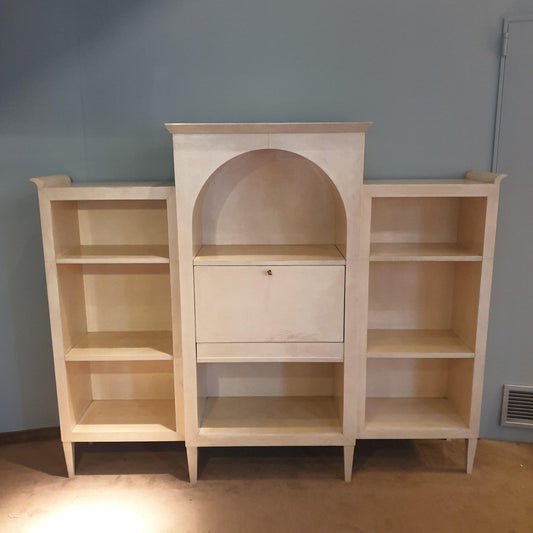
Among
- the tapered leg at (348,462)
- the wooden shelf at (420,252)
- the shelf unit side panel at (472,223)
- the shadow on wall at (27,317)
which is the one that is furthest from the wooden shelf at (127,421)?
the shelf unit side panel at (472,223)

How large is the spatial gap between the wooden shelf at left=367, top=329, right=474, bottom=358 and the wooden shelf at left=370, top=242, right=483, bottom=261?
45 centimetres

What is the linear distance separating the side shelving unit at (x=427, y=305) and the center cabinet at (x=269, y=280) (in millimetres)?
168

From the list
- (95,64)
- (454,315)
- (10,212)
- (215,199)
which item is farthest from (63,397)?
(454,315)

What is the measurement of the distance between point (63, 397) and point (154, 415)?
1.49ft

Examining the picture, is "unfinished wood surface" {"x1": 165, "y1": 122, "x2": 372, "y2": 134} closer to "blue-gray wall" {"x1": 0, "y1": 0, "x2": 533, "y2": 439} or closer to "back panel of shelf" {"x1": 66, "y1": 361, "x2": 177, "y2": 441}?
"blue-gray wall" {"x1": 0, "y1": 0, "x2": 533, "y2": 439}

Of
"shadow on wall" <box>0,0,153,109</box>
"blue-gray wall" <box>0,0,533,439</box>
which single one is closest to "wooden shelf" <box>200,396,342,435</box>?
"blue-gray wall" <box>0,0,533,439</box>

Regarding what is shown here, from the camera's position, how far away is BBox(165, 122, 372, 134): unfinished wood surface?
207 cm

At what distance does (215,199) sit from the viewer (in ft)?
8.34

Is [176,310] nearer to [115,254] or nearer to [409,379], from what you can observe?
[115,254]

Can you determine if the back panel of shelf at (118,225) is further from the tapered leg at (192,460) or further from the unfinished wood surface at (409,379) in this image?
the unfinished wood surface at (409,379)

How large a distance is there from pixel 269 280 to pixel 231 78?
1.04 metres

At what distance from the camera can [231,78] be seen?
8.20ft

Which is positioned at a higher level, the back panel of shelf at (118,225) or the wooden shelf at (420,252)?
the back panel of shelf at (118,225)

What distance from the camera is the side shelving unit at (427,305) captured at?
2289 millimetres
